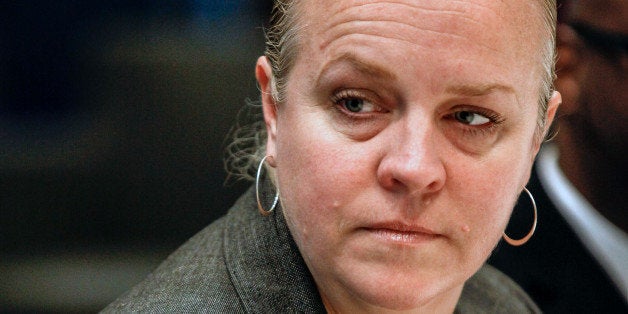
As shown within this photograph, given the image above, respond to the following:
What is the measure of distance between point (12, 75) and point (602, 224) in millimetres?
1878

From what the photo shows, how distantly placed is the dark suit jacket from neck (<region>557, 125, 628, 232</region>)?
0.44ft

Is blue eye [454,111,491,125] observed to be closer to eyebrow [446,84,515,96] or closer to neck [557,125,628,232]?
eyebrow [446,84,515,96]

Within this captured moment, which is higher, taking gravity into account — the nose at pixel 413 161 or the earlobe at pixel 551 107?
the nose at pixel 413 161

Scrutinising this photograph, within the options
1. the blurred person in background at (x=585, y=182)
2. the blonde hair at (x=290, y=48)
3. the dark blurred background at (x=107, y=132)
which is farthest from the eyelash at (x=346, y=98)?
the dark blurred background at (x=107, y=132)

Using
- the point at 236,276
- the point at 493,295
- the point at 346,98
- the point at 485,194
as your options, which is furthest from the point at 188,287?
the point at 493,295

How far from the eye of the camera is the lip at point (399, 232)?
1255 millimetres

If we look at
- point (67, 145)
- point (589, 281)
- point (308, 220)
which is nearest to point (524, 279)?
point (589, 281)

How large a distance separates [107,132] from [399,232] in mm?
1350

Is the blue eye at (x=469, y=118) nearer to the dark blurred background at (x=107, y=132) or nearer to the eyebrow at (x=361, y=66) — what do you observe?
the eyebrow at (x=361, y=66)

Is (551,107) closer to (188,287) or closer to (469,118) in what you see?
(469,118)

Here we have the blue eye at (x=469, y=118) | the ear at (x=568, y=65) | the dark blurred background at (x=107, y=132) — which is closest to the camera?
the blue eye at (x=469, y=118)

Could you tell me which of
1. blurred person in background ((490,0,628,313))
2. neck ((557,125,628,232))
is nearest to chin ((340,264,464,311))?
blurred person in background ((490,0,628,313))

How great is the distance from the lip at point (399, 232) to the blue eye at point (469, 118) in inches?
8.0

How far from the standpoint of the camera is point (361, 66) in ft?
4.15
